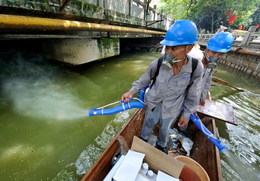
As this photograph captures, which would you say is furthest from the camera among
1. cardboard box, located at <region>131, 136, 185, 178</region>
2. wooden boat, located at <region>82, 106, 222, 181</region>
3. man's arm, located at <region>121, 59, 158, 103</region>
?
man's arm, located at <region>121, 59, 158, 103</region>

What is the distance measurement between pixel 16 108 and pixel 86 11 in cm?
423

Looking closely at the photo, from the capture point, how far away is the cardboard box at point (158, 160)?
50.8 inches

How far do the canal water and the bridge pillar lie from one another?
111 centimetres

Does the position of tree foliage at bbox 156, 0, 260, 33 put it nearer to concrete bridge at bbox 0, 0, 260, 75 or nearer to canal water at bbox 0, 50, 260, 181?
concrete bridge at bbox 0, 0, 260, 75

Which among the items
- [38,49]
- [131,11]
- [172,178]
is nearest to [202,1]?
[131,11]

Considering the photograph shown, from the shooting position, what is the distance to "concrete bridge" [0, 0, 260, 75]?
257 centimetres

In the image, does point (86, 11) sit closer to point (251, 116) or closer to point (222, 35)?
point (222, 35)

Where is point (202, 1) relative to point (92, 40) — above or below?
above

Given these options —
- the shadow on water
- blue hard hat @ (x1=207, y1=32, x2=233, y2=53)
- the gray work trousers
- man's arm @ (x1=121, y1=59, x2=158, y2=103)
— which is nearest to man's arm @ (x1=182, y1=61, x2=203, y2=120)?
the gray work trousers

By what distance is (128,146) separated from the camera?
221 centimetres

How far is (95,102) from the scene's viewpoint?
4.61 metres

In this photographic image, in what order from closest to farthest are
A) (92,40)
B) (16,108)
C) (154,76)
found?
(154,76) → (16,108) → (92,40)

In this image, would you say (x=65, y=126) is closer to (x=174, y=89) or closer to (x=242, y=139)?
(x=174, y=89)

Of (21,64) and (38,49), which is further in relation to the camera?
(38,49)
